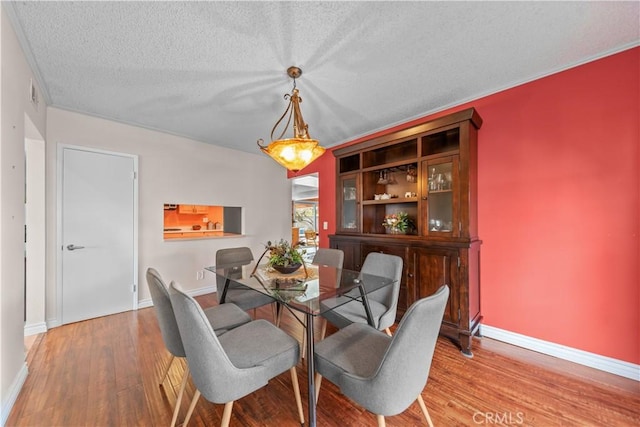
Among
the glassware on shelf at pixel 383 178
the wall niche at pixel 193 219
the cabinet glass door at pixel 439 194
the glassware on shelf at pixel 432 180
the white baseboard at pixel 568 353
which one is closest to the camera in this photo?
the white baseboard at pixel 568 353

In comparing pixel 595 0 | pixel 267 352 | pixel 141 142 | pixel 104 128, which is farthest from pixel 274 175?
pixel 595 0

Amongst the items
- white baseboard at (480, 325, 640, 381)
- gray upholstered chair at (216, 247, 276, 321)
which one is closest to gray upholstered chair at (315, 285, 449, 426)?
gray upholstered chair at (216, 247, 276, 321)

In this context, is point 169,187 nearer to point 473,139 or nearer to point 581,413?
point 473,139

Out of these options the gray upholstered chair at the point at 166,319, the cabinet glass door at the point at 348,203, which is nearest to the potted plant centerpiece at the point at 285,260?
the gray upholstered chair at the point at 166,319

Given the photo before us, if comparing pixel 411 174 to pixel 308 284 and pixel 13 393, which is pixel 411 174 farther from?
pixel 13 393

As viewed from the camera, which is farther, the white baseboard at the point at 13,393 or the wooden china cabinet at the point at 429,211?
the wooden china cabinet at the point at 429,211

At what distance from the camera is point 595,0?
149cm

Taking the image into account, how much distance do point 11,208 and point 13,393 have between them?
4.10 feet

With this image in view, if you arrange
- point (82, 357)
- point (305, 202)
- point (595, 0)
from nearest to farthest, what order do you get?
1. point (595, 0)
2. point (82, 357)
3. point (305, 202)

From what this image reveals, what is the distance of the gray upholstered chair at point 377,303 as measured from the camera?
1.94 m

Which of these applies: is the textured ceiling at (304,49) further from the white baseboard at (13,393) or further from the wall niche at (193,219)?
the wall niche at (193,219)

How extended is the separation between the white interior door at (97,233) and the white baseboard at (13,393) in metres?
1.20

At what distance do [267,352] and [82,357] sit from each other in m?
2.05

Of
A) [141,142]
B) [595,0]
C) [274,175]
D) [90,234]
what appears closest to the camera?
[595,0]
